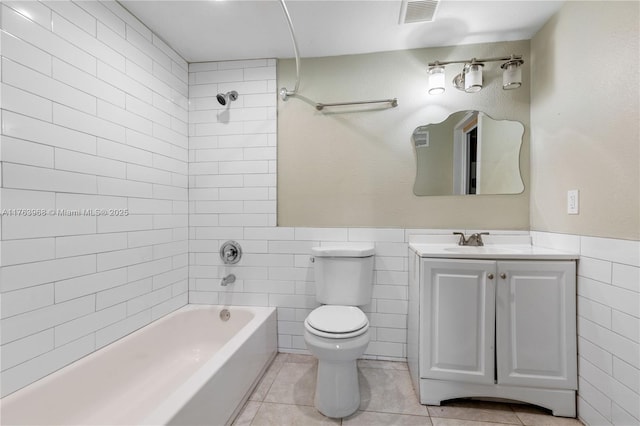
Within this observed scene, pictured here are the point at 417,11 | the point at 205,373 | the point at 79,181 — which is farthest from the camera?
the point at 417,11

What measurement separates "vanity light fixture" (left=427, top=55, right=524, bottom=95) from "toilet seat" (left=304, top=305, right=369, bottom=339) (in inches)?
60.4

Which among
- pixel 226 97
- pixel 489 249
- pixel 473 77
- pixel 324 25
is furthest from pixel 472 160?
pixel 226 97

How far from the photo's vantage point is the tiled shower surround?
1.16 metres

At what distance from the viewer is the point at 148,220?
1.82 m

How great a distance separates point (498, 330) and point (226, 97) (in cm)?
233

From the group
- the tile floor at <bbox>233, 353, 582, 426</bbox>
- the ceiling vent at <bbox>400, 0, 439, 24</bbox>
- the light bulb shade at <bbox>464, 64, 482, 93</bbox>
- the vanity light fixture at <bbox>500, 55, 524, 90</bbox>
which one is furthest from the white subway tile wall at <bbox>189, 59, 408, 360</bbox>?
the vanity light fixture at <bbox>500, 55, 524, 90</bbox>

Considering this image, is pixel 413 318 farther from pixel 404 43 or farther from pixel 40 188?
pixel 40 188

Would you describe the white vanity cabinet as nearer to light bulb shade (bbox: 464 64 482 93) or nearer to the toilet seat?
the toilet seat

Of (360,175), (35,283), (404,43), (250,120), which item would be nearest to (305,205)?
(360,175)

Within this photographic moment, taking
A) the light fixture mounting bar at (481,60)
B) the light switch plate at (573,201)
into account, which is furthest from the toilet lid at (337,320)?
the light fixture mounting bar at (481,60)

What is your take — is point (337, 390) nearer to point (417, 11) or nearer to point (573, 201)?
point (573, 201)

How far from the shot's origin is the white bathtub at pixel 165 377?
1.13 m

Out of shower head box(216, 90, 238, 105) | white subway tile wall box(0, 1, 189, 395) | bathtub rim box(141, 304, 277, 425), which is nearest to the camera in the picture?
bathtub rim box(141, 304, 277, 425)

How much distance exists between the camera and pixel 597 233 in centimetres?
134
